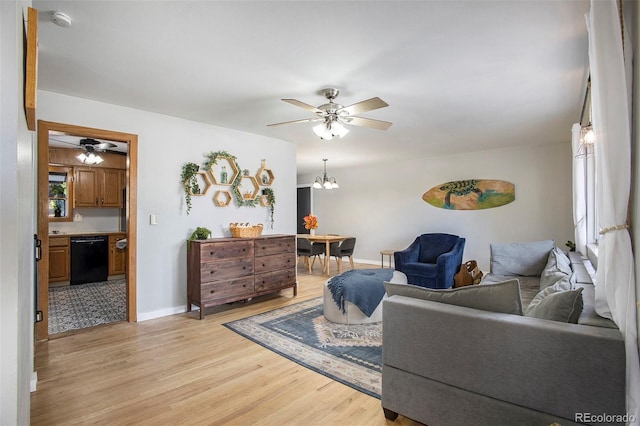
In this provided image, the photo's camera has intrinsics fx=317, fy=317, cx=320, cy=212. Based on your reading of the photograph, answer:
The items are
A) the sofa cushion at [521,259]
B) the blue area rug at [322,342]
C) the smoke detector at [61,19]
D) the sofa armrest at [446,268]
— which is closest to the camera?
the smoke detector at [61,19]

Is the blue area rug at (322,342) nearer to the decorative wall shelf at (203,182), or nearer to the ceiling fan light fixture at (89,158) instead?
the decorative wall shelf at (203,182)

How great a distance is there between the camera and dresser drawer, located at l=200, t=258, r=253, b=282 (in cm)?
380

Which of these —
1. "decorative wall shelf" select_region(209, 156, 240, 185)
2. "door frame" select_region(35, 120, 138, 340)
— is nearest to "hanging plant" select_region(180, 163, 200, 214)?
"decorative wall shelf" select_region(209, 156, 240, 185)

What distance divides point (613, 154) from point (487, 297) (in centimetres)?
90

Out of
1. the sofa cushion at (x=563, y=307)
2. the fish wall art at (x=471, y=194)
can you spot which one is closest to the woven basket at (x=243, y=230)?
the sofa cushion at (x=563, y=307)

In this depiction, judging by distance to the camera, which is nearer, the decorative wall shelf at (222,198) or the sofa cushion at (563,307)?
the sofa cushion at (563,307)

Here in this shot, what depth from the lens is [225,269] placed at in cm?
397

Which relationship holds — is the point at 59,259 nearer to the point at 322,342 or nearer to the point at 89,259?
the point at 89,259

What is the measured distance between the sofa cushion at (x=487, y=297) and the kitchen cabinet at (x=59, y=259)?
619 cm

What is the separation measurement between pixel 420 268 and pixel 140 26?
4.63 meters

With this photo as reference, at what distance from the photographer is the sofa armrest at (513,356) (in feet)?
4.44

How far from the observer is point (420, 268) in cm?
511

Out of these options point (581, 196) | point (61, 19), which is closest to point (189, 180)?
point (61, 19)

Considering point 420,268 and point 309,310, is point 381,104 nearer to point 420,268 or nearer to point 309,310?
point 309,310
